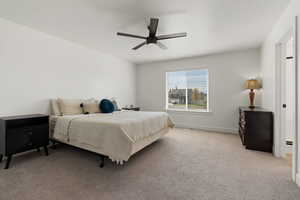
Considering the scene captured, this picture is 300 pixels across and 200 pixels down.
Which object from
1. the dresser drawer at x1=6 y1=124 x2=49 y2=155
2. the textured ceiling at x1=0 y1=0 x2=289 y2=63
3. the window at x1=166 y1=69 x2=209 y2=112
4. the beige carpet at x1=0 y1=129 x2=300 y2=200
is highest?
the textured ceiling at x1=0 y1=0 x2=289 y2=63

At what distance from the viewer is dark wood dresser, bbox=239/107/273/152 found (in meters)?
2.66

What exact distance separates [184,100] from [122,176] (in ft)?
11.9

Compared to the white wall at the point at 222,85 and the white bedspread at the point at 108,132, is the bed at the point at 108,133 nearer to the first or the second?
the white bedspread at the point at 108,132

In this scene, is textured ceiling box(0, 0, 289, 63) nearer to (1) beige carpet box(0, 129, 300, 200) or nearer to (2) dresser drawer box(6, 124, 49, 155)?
(2) dresser drawer box(6, 124, 49, 155)

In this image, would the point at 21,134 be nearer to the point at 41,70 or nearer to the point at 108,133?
the point at 41,70

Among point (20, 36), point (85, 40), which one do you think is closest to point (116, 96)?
point (85, 40)

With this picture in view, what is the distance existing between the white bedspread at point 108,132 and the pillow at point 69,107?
12.8 inches

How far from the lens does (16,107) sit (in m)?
2.59

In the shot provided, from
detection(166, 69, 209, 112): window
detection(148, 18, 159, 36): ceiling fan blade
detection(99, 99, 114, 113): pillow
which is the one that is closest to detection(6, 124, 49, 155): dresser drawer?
detection(99, 99, 114, 113): pillow

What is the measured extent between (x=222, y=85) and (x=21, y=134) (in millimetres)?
4935

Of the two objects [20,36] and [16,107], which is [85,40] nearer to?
[20,36]

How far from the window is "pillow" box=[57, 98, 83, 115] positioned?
3114 mm

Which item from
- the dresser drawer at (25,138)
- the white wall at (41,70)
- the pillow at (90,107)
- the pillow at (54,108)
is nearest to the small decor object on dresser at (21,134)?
the dresser drawer at (25,138)

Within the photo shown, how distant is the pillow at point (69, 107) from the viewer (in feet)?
9.95
